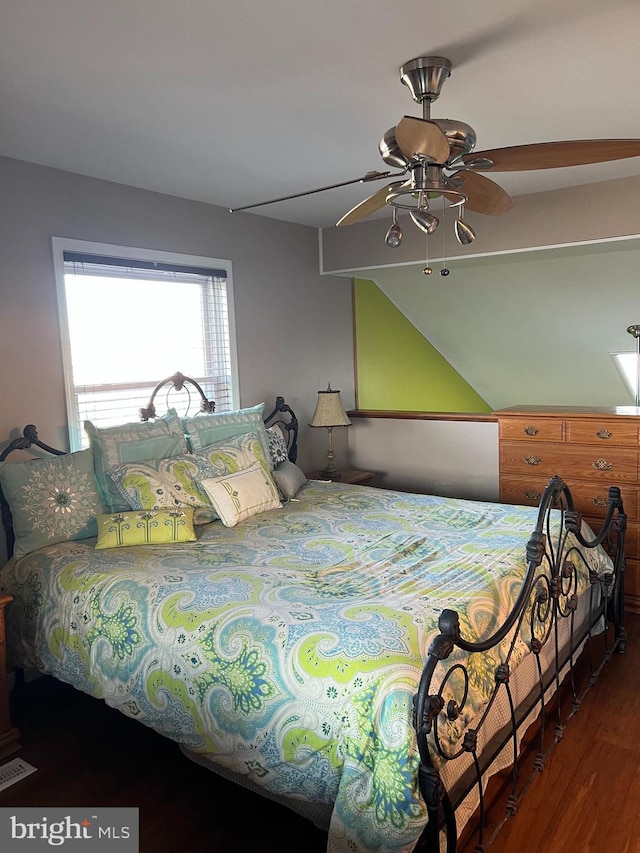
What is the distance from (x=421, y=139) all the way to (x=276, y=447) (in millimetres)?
2292

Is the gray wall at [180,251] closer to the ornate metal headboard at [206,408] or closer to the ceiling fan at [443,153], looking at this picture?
the ornate metal headboard at [206,408]

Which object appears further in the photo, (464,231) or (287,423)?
(287,423)

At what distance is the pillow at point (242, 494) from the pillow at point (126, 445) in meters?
0.32

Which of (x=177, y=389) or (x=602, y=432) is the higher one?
(x=177, y=389)

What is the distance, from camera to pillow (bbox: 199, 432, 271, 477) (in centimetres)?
329

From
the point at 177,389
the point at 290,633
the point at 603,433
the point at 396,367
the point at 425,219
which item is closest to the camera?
the point at 290,633

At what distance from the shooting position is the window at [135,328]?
3.24 meters

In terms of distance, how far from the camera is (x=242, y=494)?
3.20 metres

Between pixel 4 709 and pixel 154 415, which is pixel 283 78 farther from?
pixel 4 709

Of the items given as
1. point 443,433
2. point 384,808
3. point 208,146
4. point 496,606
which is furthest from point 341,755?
point 443,433

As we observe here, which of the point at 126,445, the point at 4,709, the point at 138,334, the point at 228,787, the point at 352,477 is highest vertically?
the point at 138,334

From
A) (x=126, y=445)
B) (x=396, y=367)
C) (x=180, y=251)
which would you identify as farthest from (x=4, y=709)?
(x=396, y=367)
